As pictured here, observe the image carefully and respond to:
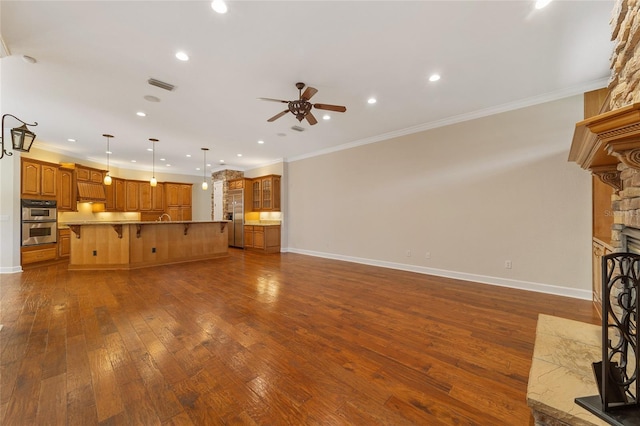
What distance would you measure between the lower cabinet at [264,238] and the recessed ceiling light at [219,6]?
5.83 m

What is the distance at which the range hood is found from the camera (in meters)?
6.88

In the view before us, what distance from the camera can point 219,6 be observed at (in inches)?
80.9

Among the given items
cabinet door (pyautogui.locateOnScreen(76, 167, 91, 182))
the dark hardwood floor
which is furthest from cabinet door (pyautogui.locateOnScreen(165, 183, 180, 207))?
the dark hardwood floor

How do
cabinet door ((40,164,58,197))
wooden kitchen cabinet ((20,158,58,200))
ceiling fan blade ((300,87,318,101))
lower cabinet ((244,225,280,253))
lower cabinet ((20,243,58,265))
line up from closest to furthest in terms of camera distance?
ceiling fan blade ((300,87,318,101)) < lower cabinet ((20,243,58,265)) < wooden kitchen cabinet ((20,158,58,200)) < cabinet door ((40,164,58,197)) < lower cabinet ((244,225,280,253))

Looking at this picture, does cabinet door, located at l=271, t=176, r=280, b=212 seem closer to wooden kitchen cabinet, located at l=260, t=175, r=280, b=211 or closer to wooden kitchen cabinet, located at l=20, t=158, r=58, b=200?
wooden kitchen cabinet, located at l=260, t=175, r=280, b=211

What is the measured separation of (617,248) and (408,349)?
1.81 m

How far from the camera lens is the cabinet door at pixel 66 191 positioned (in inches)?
245

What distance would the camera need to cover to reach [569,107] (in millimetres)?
3414

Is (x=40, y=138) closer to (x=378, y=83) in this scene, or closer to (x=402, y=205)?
(x=378, y=83)

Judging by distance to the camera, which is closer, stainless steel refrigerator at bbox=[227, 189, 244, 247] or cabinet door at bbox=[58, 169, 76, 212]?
cabinet door at bbox=[58, 169, 76, 212]

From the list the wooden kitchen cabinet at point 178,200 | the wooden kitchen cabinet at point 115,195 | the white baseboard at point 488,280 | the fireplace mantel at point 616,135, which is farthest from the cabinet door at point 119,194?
the fireplace mantel at point 616,135

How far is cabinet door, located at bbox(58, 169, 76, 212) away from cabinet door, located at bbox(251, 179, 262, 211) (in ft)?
16.2

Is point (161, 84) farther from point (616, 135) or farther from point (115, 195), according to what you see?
point (115, 195)

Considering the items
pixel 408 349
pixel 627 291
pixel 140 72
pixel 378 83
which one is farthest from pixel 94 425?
pixel 378 83
